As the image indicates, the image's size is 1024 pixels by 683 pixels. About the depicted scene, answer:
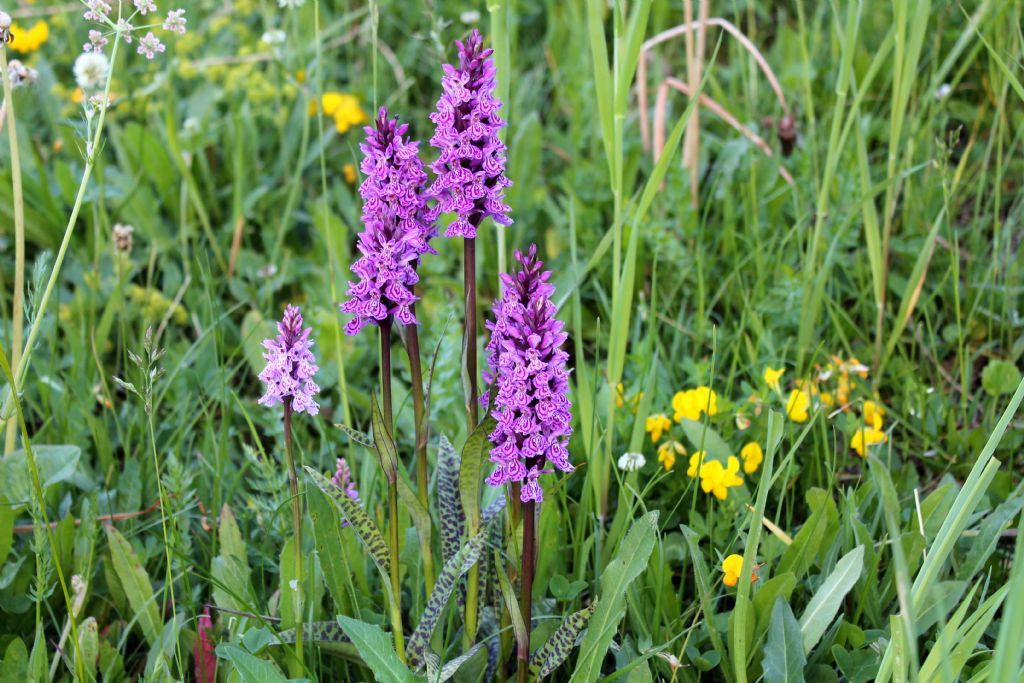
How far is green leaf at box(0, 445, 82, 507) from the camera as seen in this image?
211 centimetres

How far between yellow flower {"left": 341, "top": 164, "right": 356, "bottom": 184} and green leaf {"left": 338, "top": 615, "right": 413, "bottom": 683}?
236cm

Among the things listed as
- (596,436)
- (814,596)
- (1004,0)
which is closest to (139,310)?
(596,436)

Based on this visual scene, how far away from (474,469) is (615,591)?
12.4 inches

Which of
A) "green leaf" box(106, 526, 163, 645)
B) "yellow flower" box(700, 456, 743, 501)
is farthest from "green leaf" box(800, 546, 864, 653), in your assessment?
"green leaf" box(106, 526, 163, 645)

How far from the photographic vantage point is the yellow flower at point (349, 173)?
365 cm

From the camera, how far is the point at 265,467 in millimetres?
2049

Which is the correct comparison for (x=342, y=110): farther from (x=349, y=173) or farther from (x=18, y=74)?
(x=18, y=74)

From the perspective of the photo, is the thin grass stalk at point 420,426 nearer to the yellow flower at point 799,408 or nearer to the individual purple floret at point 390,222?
the individual purple floret at point 390,222

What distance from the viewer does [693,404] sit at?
91.6 inches

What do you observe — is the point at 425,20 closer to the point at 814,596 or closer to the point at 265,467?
the point at 265,467

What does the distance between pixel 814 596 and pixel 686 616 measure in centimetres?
25

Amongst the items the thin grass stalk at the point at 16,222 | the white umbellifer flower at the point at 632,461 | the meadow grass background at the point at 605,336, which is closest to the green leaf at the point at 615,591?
the meadow grass background at the point at 605,336

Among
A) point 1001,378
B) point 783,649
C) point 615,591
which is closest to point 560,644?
point 615,591

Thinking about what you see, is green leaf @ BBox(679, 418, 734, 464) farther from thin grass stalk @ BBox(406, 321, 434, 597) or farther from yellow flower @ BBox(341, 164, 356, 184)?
yellow flower @ BBox(341, 164, 356, 184)
